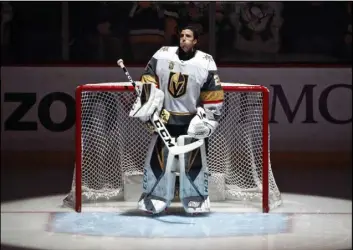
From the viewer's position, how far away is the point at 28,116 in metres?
8.12

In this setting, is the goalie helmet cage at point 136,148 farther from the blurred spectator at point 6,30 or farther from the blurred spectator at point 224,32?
the blurred spectator at point 6,30

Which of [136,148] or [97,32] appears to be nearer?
[136,148]

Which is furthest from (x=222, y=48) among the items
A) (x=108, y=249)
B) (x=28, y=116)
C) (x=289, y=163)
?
(x=108, y=249)

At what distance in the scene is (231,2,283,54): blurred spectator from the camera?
8.16m

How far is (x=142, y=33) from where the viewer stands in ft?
26.8

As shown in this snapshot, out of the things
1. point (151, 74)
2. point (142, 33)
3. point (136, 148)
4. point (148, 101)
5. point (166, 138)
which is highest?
point (142, 33)

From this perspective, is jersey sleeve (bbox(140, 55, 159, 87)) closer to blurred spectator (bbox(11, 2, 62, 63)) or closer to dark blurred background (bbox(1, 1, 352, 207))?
dark blurred background (bbox(1, 1, 352, 207))

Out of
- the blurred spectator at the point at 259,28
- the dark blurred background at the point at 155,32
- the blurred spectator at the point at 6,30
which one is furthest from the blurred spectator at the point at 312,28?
the blurred spectator at the point at 6,30

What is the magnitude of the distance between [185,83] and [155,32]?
2.32 meters

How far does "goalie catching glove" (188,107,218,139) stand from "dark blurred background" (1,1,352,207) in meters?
2.20

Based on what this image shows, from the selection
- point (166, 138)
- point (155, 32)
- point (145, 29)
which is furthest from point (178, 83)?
point (145, 29)

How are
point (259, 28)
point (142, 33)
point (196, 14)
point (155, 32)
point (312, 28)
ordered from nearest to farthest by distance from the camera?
point (196, 14) → point (155, 32) → point (142, 33) → point (259, 28) → point (312, 28)

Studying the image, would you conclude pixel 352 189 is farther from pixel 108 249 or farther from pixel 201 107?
pixel 108 249

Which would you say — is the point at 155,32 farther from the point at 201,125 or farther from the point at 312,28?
the point at 201,125
